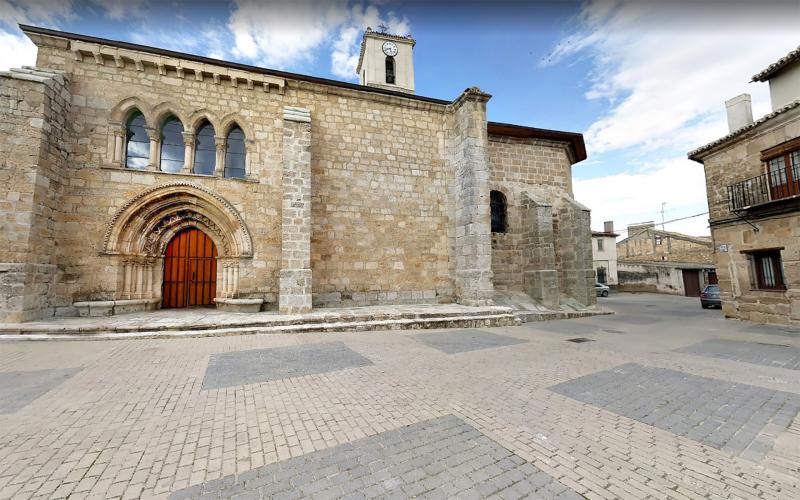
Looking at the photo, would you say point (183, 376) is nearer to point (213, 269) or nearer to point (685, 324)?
point (213, 269)

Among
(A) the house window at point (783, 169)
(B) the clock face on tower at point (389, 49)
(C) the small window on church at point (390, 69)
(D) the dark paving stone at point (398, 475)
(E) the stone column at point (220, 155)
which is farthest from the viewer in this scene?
(C) the small window on church at point (390, 69)

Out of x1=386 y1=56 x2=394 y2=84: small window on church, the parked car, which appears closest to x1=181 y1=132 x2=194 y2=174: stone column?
x1=386 y1=56 x2=394 y2=84: small window on church

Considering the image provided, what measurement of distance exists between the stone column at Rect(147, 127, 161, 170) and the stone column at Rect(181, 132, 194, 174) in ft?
2.04

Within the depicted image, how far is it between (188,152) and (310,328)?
6.20m

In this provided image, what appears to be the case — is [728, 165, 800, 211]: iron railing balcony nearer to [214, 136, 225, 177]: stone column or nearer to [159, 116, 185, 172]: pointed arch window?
[214, 136, 225, 177]: stone column

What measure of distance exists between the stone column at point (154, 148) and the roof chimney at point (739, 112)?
18.2m

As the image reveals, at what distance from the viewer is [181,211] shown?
8.38 meters

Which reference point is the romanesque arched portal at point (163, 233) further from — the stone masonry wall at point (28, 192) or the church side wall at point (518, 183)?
the church side wall at point (518, 183)

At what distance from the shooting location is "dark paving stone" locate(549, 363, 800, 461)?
2.57 m

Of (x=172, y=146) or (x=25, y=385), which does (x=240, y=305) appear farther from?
(x=172, y=146)

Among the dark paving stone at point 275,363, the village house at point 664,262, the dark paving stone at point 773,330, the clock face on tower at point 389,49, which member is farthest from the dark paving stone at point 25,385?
the village house at point 664,262

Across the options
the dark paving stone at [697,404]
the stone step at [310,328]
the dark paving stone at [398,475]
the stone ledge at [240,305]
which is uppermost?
the stone ledge at [240,305]

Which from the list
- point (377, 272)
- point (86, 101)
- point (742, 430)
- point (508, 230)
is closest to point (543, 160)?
point (508, 230)

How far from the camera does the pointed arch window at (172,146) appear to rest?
8.44 meters
